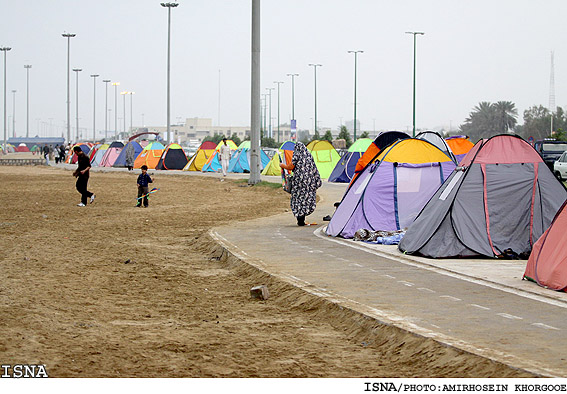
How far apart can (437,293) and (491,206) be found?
12.8ft

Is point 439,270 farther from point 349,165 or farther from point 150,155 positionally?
point 150,155

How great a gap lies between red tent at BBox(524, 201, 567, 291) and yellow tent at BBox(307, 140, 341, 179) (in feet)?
102

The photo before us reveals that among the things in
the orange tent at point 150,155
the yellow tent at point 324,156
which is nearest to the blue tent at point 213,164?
the orange tent at point 150,155

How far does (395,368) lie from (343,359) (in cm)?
54

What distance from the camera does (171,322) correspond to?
8.80 m

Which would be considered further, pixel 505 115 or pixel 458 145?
pixel 505 115

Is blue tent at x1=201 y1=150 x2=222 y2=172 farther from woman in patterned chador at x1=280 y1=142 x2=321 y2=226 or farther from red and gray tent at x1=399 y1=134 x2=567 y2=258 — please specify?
red and gray tent at x1=399 y1=134 x2=567 y2=258

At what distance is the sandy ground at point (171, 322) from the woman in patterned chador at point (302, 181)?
2.31 metres

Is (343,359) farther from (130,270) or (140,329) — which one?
(130,270)

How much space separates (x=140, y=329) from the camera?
8344 mm

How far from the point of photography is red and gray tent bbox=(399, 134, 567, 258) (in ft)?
42.6

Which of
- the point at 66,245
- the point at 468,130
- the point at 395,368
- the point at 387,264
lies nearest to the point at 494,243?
the point at 387,264

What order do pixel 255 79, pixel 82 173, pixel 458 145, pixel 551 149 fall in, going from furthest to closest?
pixel 551 149, pixel 458 145, pixel 255 79, pixel 82 173

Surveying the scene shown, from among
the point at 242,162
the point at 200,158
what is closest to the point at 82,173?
the point at 242,162
